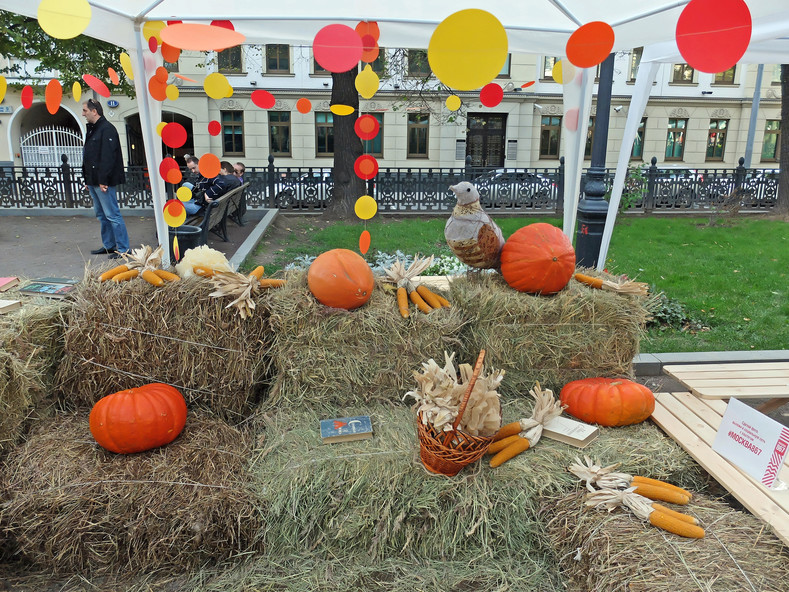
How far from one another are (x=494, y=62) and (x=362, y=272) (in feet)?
4.25

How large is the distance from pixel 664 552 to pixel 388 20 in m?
4.21

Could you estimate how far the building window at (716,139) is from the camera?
25.6m

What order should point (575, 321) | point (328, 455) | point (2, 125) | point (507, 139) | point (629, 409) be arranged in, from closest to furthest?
1. point (328, 455)
2. point (629, 409)
3. point (575, 321)
4. point (2, 125)
5. point (507, 139)

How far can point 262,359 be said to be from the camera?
10.5 feet

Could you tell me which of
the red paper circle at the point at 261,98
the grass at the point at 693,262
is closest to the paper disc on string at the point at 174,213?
the red paper circle at the point at 261,98

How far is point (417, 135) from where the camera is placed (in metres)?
24.1

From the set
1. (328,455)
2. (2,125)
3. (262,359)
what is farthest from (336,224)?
(2,125)

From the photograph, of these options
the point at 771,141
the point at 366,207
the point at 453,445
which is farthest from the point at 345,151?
the point at 771,141

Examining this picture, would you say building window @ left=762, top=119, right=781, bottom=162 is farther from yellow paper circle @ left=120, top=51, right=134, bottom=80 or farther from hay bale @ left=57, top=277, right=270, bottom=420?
hay bale @ left=57, top=277, right=270, bottom=420

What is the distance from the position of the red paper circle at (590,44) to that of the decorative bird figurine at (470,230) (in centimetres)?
85

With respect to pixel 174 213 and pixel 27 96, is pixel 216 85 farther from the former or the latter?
pixel 27 96

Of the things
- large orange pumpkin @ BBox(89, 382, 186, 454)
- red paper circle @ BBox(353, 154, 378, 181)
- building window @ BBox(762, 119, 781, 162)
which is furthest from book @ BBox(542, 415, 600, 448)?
building window @ BBox(762, 119, 781, 162)

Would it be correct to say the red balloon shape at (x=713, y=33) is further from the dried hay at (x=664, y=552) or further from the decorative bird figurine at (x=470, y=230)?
the dried hay at (x=664, y=552)

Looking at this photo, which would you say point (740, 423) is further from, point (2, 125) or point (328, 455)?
point (2, 125)
